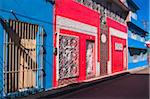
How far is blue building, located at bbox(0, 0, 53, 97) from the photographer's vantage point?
44.4ft

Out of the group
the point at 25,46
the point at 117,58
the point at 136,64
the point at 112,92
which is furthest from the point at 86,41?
the point at 136,64

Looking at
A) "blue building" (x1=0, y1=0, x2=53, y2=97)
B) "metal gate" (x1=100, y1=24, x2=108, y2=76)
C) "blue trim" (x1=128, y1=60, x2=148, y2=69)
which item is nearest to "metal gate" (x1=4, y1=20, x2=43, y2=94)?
"blue building" (x1=0, y1=0, x2=53, y2=97)

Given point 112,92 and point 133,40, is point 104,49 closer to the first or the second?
point 112,92

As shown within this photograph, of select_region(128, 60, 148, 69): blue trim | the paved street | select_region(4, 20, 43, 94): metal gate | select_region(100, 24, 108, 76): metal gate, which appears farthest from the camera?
select_region(128, 60, 148, 69): blue trim

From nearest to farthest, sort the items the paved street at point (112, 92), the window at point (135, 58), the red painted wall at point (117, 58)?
the paved street at point (112, 92)
the red painted wall at point (117, 58)
the window at point (135, 58)

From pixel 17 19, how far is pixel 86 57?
413 inches

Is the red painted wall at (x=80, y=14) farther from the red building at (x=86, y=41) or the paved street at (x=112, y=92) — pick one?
the paved street at (x=112, y=92)

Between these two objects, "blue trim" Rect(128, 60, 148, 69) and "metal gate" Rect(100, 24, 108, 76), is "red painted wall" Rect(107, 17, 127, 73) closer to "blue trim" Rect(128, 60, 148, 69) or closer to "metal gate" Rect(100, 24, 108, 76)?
"metal gate" Rect(100, 24, 108, 76)

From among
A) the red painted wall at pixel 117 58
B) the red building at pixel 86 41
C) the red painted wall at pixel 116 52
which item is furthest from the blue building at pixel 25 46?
the red painted wall at pixel 117 58

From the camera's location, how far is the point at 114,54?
3316cm

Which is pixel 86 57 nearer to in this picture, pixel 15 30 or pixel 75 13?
pixel 75 13

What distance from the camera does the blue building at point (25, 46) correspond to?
13.5 metres

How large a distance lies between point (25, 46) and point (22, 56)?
509mm

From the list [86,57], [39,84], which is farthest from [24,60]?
[86,57]
